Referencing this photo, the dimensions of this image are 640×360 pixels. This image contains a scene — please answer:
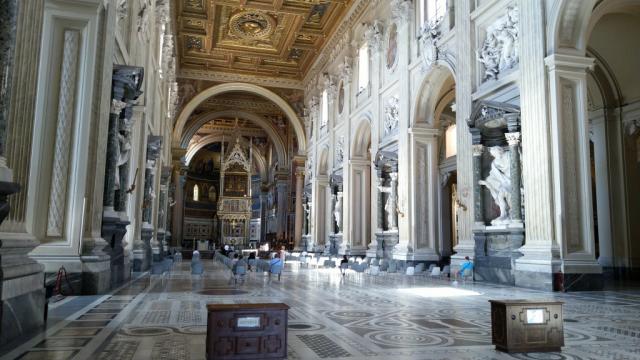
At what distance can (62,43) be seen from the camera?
24.5ft

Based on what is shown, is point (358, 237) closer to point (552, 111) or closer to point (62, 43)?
point (552, 111)

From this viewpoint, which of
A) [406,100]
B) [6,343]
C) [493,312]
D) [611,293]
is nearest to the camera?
[6,343]

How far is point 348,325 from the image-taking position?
543 centimetres

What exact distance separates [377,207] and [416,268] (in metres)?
4.33

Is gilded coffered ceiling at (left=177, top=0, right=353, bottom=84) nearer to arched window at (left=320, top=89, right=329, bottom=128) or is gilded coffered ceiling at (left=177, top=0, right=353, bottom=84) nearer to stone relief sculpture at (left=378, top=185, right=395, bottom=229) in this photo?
arched window at (left=320, top=89, right=329, bottom=128)

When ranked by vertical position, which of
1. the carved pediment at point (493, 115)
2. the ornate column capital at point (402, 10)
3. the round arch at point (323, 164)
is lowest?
the carved pediment at point (493, 115)

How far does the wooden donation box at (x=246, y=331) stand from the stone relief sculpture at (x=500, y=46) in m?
8.77

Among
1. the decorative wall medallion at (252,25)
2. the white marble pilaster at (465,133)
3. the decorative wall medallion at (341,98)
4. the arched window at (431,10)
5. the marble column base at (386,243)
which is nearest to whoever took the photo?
the white marble pilaster at (465,133)

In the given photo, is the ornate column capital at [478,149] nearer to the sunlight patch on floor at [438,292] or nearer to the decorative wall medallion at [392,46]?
the sunlight patch on floor at [438,292]

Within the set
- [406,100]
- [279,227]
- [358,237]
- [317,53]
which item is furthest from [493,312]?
[279,227]

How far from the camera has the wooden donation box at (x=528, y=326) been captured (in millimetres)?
4012

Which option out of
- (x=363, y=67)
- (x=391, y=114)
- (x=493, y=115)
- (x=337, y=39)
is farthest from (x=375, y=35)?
(x=493, y=115)

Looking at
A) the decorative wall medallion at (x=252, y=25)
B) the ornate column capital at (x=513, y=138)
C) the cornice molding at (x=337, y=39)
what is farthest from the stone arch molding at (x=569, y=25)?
the decorative wall medallion at (x=252, y=25)

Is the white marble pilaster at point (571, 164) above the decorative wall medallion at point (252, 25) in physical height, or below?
below
